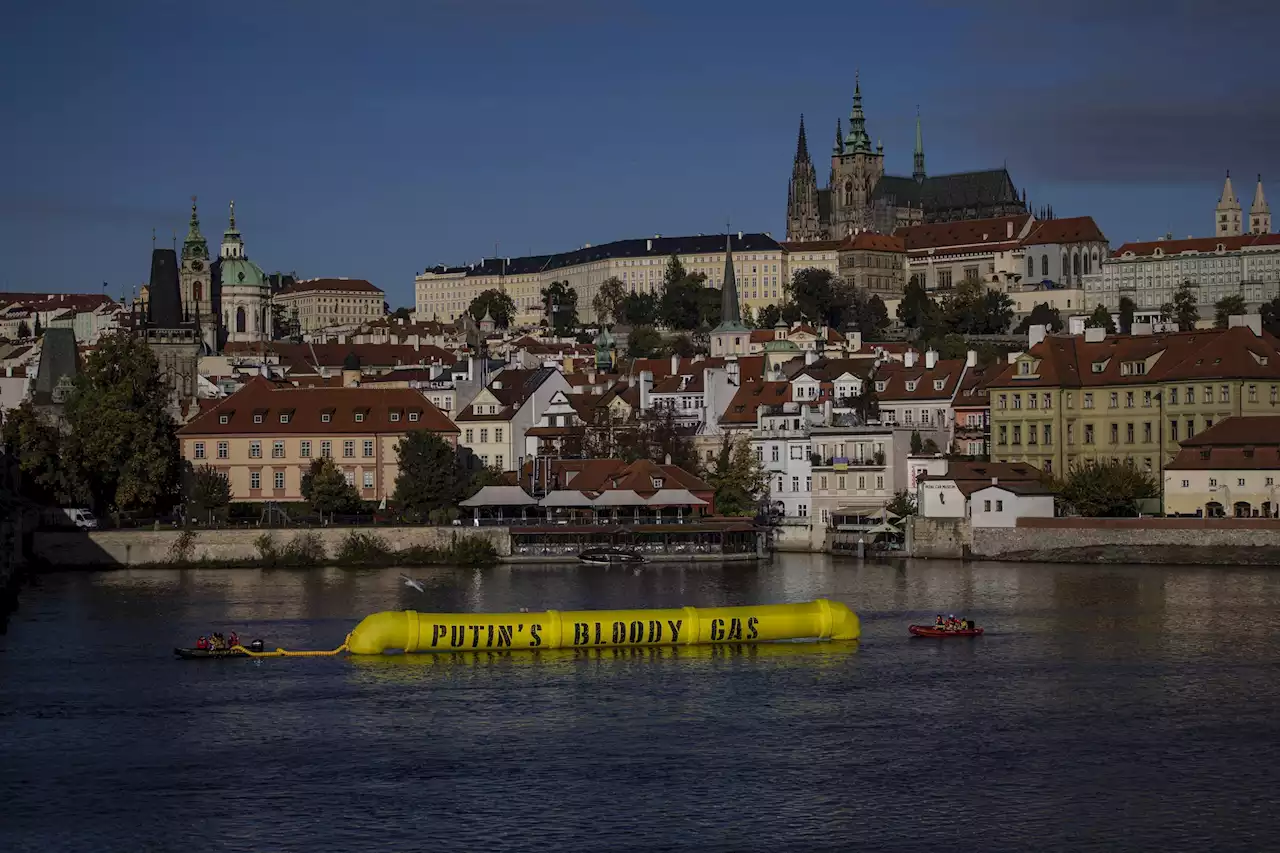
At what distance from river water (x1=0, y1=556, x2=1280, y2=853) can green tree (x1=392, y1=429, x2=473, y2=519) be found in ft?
68.9

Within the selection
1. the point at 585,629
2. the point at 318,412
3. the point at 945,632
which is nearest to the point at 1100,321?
the point at 318,412

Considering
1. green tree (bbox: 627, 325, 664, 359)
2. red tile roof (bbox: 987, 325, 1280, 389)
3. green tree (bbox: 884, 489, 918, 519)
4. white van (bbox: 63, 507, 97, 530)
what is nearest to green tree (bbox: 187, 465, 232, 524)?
white van (bbox: 63, 507, 97, 530)

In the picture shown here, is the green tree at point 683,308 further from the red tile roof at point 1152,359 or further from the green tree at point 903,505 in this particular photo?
the green tree at point 903,505

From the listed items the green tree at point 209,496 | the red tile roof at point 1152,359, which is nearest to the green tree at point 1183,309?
the red tile roof at point 1152,359

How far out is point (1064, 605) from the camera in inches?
2264

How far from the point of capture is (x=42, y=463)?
76750 mm

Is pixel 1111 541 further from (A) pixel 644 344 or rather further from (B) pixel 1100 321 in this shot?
(A) pixel 644 344

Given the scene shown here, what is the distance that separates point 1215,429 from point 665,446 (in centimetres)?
2402

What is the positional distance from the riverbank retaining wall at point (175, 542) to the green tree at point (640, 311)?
11880cm

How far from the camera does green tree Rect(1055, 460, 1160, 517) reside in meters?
73.1

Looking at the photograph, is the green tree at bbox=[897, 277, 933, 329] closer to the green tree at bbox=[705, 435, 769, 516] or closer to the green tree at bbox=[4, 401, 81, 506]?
the green tree at bbox=[705, 435, 769, 516]

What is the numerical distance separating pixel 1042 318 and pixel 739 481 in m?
97.2

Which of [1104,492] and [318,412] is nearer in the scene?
[1104,492]

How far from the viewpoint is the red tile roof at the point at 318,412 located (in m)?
85.3
